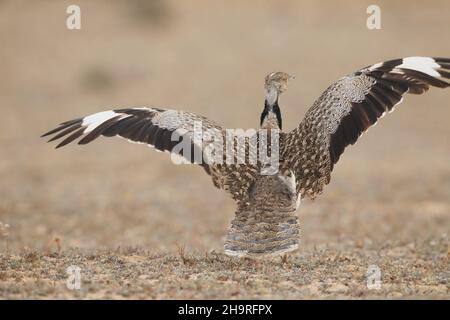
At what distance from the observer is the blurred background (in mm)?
14148

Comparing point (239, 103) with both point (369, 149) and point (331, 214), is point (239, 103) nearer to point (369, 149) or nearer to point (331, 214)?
point (369, 149)

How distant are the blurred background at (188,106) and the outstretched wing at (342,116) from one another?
9.01 ft

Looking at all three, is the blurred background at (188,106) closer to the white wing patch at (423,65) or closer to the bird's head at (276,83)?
the bird's head at (276,83)

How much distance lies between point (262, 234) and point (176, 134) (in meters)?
1.64

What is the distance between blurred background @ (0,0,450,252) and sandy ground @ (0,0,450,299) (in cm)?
8

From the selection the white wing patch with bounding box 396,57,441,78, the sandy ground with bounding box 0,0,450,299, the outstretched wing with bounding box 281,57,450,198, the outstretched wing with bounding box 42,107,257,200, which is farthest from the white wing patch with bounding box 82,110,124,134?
the white wing patch with bounding box 396,57,441,78

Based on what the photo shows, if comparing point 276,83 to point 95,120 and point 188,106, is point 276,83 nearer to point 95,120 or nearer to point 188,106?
point 95,120

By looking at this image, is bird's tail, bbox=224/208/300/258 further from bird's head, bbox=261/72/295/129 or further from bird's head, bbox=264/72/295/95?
bird's head, bbox=264/72/295/95

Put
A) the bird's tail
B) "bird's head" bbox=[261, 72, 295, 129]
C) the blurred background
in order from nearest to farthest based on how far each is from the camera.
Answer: the bird's tail
"bird's head" bbox=[261, 72, 295, 129]
the blurred background

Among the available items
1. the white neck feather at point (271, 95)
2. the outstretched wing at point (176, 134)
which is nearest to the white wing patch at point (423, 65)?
the white neck feather at point (271, 95)

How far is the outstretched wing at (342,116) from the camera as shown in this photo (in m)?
8.47

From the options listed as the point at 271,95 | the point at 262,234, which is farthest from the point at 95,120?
the point at 262,234

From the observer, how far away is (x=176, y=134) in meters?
8.58

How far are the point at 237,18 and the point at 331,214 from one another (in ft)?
69.7
